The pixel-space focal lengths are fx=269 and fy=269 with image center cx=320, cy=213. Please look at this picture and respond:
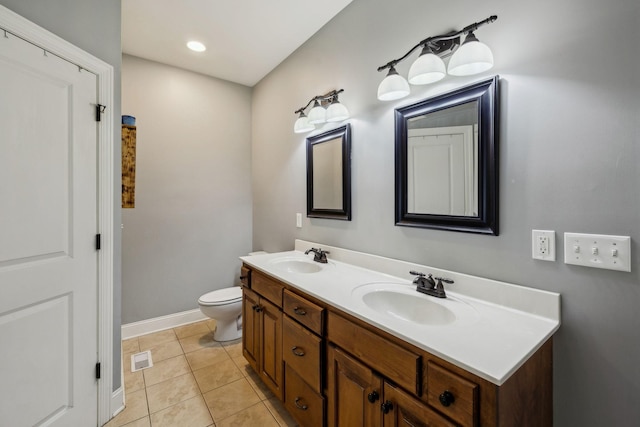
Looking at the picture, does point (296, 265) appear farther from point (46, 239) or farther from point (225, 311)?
point (46, 239)

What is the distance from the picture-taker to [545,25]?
103 centimetres

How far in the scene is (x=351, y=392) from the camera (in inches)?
43.4

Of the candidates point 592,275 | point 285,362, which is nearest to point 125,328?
point 285,362

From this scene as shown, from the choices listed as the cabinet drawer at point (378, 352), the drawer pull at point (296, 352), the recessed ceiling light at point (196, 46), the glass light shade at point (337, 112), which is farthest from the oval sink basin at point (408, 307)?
the recessed ceiling light at point (196, 46)

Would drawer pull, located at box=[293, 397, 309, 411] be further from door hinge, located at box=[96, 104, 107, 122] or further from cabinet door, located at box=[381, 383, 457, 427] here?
door hinge, located at box=[96, 104, 107, 122]

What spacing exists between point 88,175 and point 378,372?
1.76 metres

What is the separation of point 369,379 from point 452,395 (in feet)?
1.08

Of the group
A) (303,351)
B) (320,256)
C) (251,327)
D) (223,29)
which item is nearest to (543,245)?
(303,351)

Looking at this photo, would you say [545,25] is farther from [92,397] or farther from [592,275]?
[92,397]

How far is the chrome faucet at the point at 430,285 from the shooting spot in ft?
4.08

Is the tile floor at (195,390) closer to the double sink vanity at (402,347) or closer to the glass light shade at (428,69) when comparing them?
the double sink vanity at (402,347)

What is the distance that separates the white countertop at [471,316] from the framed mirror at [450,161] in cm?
27

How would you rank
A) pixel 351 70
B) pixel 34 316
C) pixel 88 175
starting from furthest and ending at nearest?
pixel 351 70 < pixel 88 175 < pixel 34 316

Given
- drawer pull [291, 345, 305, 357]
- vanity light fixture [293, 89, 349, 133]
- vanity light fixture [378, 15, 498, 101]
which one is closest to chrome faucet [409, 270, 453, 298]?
drawer pull [291, 345, 305, 357]
